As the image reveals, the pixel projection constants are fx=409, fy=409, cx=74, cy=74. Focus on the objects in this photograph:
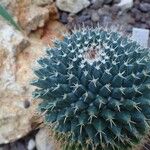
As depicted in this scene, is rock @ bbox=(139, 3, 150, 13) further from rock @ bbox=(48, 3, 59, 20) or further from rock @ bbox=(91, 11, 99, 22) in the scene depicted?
rock @ bbox=(48, 3, 59, 20)

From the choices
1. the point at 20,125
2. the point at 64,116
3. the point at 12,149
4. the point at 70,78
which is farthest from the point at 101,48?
the point at 12,149

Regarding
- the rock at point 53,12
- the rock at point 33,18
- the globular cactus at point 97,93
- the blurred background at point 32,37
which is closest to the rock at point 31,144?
the blurred background at point 32,37

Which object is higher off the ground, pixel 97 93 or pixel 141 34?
pixel 97 93

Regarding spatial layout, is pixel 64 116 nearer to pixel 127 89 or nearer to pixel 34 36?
pixel 127 89

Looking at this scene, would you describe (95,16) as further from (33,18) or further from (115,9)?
(33,18)

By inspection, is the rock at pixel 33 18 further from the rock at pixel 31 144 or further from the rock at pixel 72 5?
the rock at pixel 31 144

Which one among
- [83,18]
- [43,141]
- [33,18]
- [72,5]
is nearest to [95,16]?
[83,18]

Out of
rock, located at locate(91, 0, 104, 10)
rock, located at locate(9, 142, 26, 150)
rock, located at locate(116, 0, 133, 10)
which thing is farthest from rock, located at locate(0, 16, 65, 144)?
rock, located at locate(116, 0, 133, 10)
